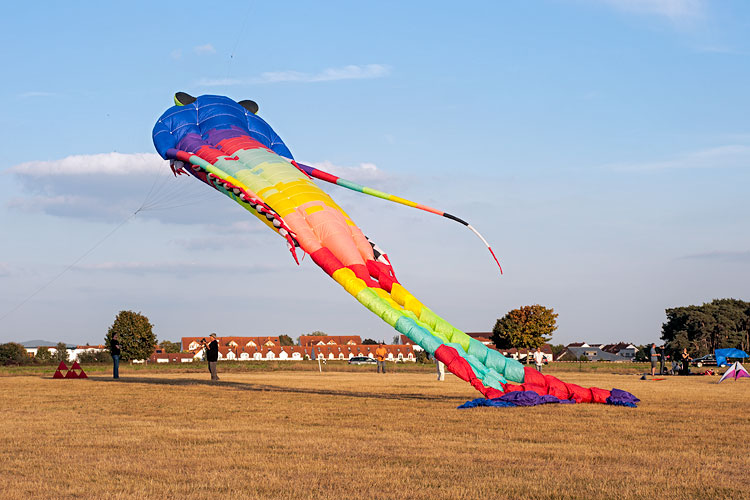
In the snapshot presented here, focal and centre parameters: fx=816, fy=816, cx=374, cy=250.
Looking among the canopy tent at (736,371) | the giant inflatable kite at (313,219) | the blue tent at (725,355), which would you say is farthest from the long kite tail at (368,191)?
the blue tent at (725,355)

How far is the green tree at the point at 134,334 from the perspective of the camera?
109 m

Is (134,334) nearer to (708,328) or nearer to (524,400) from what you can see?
(708,328)

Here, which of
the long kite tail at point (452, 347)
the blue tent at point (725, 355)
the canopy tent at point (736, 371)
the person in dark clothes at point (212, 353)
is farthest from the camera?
the blue tent at point (725, 355)

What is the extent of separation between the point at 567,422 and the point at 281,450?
6477mm

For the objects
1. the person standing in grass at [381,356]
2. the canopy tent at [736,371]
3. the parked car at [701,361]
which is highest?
the person standing in grass at [381,356]

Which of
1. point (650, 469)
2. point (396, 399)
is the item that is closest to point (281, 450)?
point (650, 469)

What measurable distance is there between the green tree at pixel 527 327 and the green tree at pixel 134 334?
53784 mm

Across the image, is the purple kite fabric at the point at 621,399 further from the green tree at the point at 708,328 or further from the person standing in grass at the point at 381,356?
the green tree at the point at 708,328

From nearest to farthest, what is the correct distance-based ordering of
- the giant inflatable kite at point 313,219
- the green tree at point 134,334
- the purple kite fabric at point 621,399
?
the purple kite fabric at point 621,399
the giant inflatable kite at point 313,219
the green tree at point 134,334

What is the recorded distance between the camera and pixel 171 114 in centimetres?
2741

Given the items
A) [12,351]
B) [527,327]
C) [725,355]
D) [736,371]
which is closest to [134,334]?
[12,351]

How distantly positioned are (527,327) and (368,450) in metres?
115

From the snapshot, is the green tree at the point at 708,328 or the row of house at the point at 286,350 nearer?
the green tree at the point at 708,328

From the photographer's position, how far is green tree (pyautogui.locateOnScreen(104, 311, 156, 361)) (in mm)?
109062
